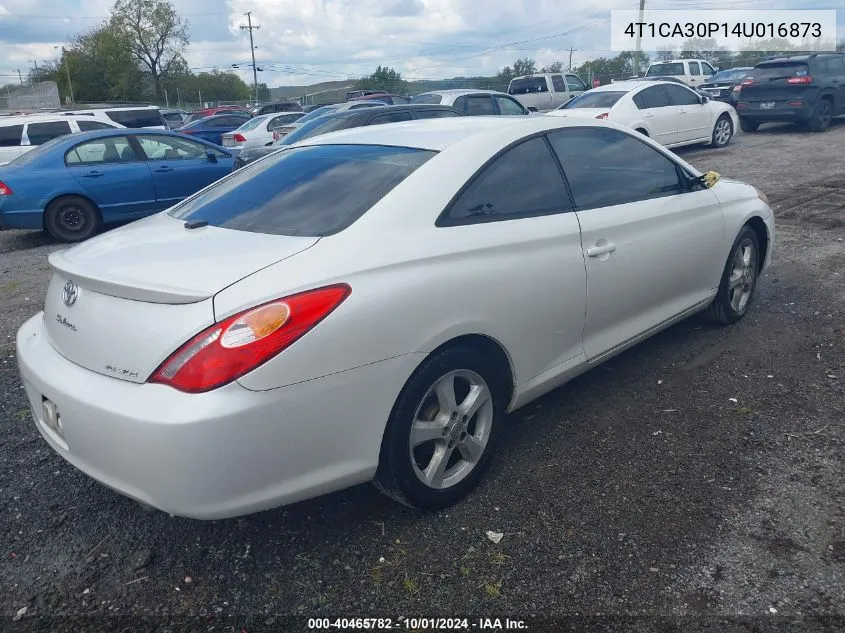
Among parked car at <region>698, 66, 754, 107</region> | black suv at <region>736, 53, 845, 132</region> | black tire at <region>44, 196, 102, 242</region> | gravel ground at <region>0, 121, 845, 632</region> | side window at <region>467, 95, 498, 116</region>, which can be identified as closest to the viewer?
gravel ground at <region>0, 121, 845, 632</region>

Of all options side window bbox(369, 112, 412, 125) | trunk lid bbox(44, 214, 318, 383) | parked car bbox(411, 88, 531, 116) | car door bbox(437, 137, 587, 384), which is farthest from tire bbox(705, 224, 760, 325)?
parked car bbox(411, 88, 531, 116)

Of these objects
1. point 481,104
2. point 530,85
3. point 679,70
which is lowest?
point 481,104

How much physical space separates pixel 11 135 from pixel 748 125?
51.0 feet

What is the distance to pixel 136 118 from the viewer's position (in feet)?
52.6

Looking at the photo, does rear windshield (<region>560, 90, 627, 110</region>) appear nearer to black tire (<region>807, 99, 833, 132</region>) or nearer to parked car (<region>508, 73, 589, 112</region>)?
black tire (<region>807, 99, 833, 132</region>)

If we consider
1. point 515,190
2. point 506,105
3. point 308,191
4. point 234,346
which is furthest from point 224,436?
point 506,105

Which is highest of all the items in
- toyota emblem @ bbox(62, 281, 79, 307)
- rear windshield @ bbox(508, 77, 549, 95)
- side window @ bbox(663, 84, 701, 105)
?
rear windshield @ bbox(508, 77, 549, 95)

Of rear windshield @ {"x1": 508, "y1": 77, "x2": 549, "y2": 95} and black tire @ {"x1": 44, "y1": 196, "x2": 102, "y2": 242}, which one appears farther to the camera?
rear windshield @ {"x1": 508, "y1": 77, "x2": 549, "y2": 95}

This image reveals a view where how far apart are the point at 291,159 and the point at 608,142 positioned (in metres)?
1.77

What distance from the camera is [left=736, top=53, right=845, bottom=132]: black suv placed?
1577 cm

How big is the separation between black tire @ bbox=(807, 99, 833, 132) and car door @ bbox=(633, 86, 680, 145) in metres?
4.31

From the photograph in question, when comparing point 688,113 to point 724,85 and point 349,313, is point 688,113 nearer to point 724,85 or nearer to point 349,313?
point 349,313

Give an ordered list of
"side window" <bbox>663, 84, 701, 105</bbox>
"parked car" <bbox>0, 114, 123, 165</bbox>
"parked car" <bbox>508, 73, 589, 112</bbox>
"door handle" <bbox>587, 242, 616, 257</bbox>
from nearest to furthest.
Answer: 1. "door handle" <bbox>587, 242, 616, 257</bbox>
2. "parked car" <bbox>0, 114, 123, 165</bbox>
3. "side window" <bbox>663, 84, 701, 105</bbox>
4. "parked car" <bbox>508, 73, 589, 112</bbox>

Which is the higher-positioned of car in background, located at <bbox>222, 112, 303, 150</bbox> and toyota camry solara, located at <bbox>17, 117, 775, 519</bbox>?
car in background, located at <bbox>222, 112, 303, 150</bbox>
